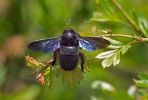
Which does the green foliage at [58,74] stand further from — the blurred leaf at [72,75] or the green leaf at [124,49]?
the green leaf at [124,49]

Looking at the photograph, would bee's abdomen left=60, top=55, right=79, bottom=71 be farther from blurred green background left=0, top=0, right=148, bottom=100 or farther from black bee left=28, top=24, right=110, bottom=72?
blurred green background left=0, top=0, right=148, bottom=100

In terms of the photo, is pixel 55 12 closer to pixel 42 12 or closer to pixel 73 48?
pixel 42 12

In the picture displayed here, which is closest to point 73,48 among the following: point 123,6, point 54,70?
point 54,70

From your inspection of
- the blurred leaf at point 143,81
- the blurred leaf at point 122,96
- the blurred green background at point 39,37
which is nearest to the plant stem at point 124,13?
the blurred leaf at point 122,96

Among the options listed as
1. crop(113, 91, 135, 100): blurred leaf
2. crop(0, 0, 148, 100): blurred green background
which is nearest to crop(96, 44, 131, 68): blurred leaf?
crop(113, 91, 135, 100): blurred leaf

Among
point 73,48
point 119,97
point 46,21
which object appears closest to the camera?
point 73,48
